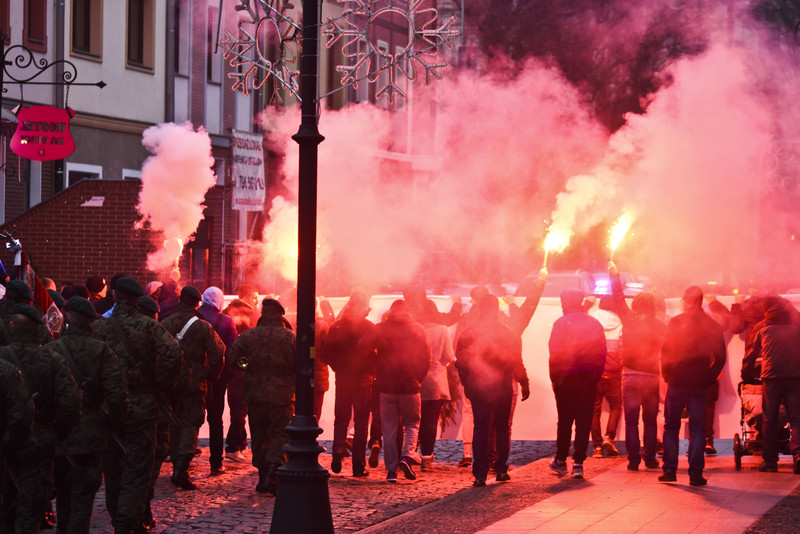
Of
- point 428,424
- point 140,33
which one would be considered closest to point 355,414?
point 428,424

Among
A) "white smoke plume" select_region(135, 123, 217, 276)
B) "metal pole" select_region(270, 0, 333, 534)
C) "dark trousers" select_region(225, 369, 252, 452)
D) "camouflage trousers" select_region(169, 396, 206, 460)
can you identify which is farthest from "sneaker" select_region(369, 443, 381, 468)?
"white smoke plume" select_region(135, 123, 217, 276)

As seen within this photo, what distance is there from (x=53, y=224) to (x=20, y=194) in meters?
2.93

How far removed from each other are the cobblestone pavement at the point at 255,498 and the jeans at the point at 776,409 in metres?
2.47

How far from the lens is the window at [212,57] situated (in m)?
26.5

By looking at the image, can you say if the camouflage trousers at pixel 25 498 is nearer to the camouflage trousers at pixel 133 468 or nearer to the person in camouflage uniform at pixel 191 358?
the camouflage trousers at pixel 133 468

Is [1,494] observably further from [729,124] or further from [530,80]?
[530,80]

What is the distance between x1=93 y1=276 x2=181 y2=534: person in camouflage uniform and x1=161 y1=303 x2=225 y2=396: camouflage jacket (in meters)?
2.16

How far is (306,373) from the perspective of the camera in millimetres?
8727

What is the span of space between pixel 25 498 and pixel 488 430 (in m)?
5.60

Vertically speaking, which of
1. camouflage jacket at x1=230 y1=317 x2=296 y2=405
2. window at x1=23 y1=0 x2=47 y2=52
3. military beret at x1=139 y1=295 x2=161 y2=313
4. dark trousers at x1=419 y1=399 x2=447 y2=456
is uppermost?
window at x1=23 y1=0 x2=47 y2=52

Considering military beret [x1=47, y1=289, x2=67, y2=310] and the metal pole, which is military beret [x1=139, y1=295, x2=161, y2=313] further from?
military beret [x1=47, y1=289, x2=67, y2=310]

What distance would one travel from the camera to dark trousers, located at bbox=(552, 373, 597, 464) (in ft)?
39.9

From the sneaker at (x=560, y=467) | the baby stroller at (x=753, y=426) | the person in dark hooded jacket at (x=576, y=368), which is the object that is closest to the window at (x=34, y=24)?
the person in dark hooded jacket at (x=576, y=368)

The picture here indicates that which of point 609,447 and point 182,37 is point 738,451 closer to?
point 609,447
